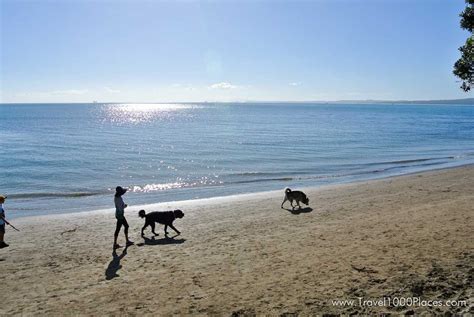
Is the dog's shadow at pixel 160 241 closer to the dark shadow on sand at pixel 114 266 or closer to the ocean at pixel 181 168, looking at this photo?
the dark shadow on sand at pixel 114 266

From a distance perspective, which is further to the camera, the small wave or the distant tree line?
the small wave

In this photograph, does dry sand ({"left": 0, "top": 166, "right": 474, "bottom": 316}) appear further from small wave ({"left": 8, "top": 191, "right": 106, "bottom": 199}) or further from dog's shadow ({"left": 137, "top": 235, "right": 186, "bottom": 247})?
small wave ({"left": 8, "top": 191, "right": 106, "bottom": 199})

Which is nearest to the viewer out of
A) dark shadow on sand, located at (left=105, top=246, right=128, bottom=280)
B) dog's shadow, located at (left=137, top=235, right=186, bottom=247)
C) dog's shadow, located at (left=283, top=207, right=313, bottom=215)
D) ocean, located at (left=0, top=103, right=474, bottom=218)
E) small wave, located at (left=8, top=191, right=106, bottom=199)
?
dark shadow on sand, located at (left=105, top=246, right=128, bottom=280)

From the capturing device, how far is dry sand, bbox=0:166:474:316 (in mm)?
7395

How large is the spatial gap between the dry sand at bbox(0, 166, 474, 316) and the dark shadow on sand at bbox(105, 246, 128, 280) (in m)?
0.05

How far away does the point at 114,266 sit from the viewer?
9.98m

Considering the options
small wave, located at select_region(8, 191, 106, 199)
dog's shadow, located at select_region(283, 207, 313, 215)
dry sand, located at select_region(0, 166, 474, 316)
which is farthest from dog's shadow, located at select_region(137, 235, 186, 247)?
small wave, located at select_region(8, 191, 106, 199)

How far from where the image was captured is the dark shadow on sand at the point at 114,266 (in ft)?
30.6

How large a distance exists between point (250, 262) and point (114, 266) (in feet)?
11.8

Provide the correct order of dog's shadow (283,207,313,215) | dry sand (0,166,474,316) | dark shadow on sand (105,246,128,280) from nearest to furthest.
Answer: dry sand (0,166,474,316)
dark shadow on sand (105,246,128,280)
dog's shadow (283,207,313,215)

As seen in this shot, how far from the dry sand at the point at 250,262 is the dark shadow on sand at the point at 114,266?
0.05 metres

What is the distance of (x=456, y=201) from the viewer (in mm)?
16109

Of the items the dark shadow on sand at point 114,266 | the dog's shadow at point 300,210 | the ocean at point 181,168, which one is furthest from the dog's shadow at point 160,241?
the ocean at point 181,168

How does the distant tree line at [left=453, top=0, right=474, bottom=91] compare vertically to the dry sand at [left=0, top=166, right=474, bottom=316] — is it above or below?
above
